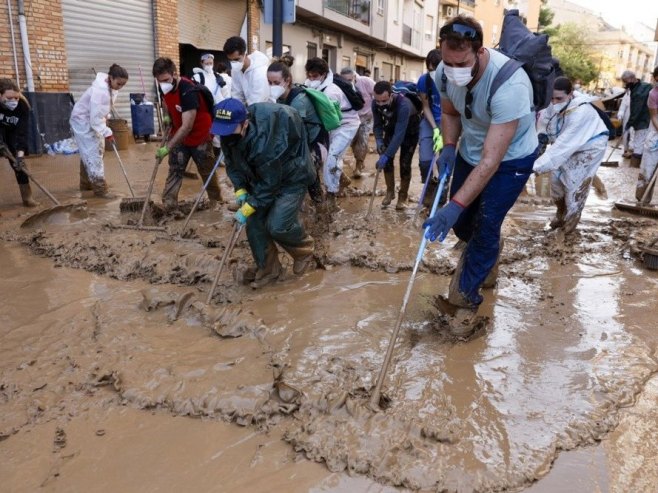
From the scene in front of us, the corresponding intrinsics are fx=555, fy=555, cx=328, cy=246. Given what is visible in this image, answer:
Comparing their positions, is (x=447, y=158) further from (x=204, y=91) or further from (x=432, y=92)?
(x=204, y=91)

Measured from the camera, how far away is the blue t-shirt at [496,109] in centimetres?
268

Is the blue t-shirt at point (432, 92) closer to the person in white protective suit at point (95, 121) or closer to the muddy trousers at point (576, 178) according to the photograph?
the muddy trousers at point (576, 178)

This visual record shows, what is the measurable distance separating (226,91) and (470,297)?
774 cm

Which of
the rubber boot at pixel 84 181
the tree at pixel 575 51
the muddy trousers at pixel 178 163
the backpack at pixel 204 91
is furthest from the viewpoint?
the tree at pixel 575 51

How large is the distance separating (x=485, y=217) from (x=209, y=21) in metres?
13.1

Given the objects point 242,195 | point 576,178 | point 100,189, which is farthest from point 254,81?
point 576,178

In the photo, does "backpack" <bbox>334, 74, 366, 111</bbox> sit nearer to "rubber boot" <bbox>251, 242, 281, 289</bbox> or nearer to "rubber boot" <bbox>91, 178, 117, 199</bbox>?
"rubber boot" <bbox>251, 242, 281, 289</bbox>

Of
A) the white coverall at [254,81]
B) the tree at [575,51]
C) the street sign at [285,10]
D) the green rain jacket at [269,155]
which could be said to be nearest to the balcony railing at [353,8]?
the street sign at [285,10]

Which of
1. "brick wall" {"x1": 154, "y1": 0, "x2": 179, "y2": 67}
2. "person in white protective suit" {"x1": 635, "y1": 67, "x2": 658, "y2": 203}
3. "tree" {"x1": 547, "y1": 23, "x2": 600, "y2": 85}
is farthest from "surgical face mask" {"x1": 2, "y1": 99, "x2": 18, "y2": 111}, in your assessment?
"tree" {"x1": 547, "y1": 23, "x2": 600, "y2": 85}

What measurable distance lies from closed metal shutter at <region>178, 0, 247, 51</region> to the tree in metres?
36.6

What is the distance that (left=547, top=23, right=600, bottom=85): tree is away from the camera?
45.1m

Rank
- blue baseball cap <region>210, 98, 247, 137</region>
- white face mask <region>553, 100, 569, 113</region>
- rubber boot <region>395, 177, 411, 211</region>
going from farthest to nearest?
rubber boot <region>395, 177, 411, 211</region> < white face mask <region>553, 100, 569, 113</region> < blue baseball cap <region>210, 98, 247, 137</region>

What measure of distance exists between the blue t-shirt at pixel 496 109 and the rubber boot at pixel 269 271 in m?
1.59

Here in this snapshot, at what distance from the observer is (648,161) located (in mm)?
6820
